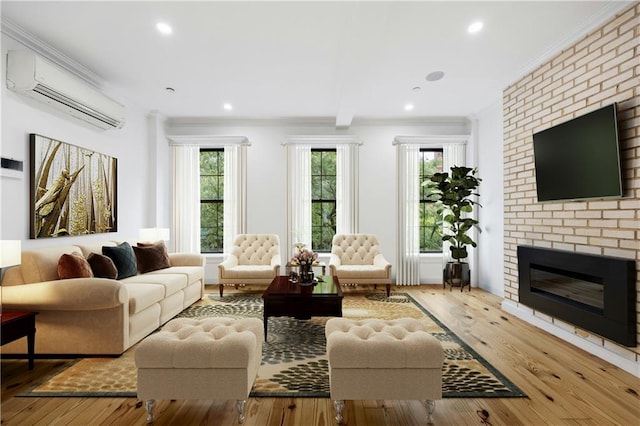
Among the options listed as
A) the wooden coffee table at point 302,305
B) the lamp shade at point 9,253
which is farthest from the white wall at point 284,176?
the lamp shade at point 9,253

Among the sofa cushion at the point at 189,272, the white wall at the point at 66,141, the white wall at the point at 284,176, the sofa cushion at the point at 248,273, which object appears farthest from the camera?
the white wall at the point at 284,176

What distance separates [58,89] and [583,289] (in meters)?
5.36

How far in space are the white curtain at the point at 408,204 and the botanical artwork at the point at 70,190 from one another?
4.40 meters

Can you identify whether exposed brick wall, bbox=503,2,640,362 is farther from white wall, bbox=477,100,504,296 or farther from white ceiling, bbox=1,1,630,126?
white wall, bbox=477,100,504,296

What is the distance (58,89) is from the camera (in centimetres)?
337

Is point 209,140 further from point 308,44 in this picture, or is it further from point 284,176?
point 308,44

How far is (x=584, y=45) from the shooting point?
3.16 metres

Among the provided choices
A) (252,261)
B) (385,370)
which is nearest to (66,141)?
(252,261)

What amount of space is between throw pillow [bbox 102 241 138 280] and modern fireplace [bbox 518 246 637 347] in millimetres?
4530

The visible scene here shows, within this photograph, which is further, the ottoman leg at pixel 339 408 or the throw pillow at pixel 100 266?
the throw pillow at pixel 100 266

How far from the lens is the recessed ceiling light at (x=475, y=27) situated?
3055 millimetres

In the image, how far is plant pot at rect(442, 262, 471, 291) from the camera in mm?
5426

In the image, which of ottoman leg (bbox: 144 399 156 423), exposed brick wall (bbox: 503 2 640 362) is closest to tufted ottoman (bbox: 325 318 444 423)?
ottoman leg (bbox: 144 399 156 423)

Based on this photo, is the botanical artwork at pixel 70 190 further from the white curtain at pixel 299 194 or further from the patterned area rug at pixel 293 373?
the white curtain at pixel 299 194
